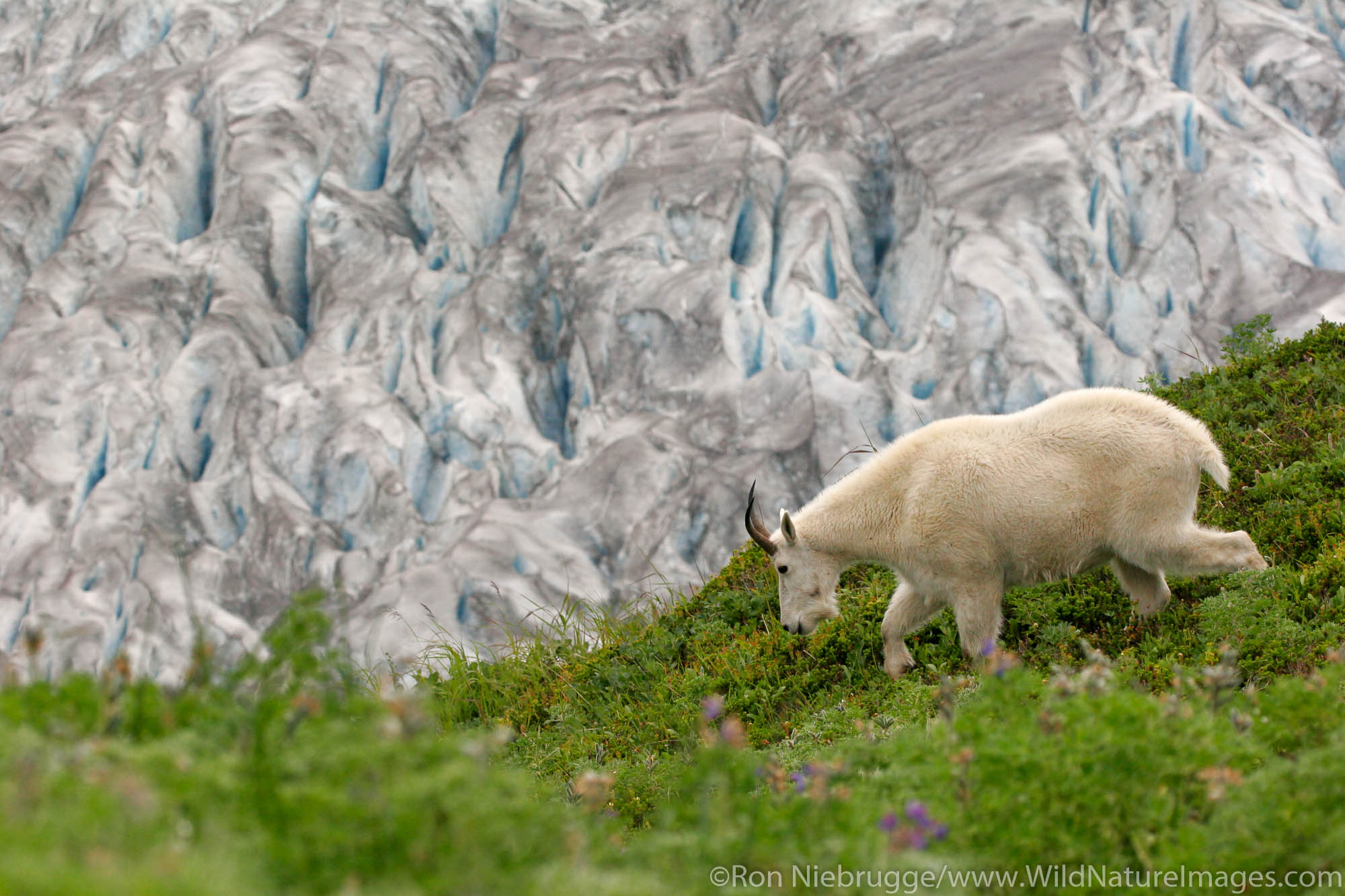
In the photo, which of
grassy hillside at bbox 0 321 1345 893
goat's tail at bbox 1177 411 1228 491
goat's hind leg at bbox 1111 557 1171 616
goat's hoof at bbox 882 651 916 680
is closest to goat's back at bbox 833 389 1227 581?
goat's tail at bbox 1177 411 1228 491

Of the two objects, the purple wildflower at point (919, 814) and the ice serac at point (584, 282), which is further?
the ice serac at point (584, 282)

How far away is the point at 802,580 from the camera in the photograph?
6.81 metres

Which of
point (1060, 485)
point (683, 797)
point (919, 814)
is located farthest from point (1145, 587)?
point (919, 814)

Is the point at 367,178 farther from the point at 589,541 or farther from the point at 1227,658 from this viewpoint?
the point at 1227,658

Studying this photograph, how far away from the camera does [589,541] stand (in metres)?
26.4

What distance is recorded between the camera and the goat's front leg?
252 inches

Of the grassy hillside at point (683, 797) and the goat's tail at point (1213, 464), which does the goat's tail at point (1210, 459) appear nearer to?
the goat's tail at point (1213, 464)

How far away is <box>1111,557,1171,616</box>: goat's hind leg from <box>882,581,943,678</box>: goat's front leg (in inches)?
43.6

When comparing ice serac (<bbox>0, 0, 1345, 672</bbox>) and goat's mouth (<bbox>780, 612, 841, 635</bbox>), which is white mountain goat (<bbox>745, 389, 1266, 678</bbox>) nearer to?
goat's mouth (<bbox>780, 612, 841, 635</bbox>)

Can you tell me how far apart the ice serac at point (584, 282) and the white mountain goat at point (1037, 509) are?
17.7m

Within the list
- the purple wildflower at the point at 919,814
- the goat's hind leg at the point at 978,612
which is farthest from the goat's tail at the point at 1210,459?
the purple wildflower at the point at 919,814

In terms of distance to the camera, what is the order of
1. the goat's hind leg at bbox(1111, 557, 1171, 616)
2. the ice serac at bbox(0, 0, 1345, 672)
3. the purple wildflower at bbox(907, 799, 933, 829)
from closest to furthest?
the purple wildflower at bbox(907, 799, 933, 829), the goat's hind leg at bbox(1111, 557, 1171, 616), the ice serac at bbox(0, 0, 1345, 672)

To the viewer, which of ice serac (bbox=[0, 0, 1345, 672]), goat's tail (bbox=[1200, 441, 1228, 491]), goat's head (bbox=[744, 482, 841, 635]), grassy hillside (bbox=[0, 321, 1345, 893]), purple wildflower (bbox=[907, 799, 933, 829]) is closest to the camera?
grassy hillside (bbox=[0, 321, 1345, 893])

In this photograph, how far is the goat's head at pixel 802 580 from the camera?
22.3 feet
